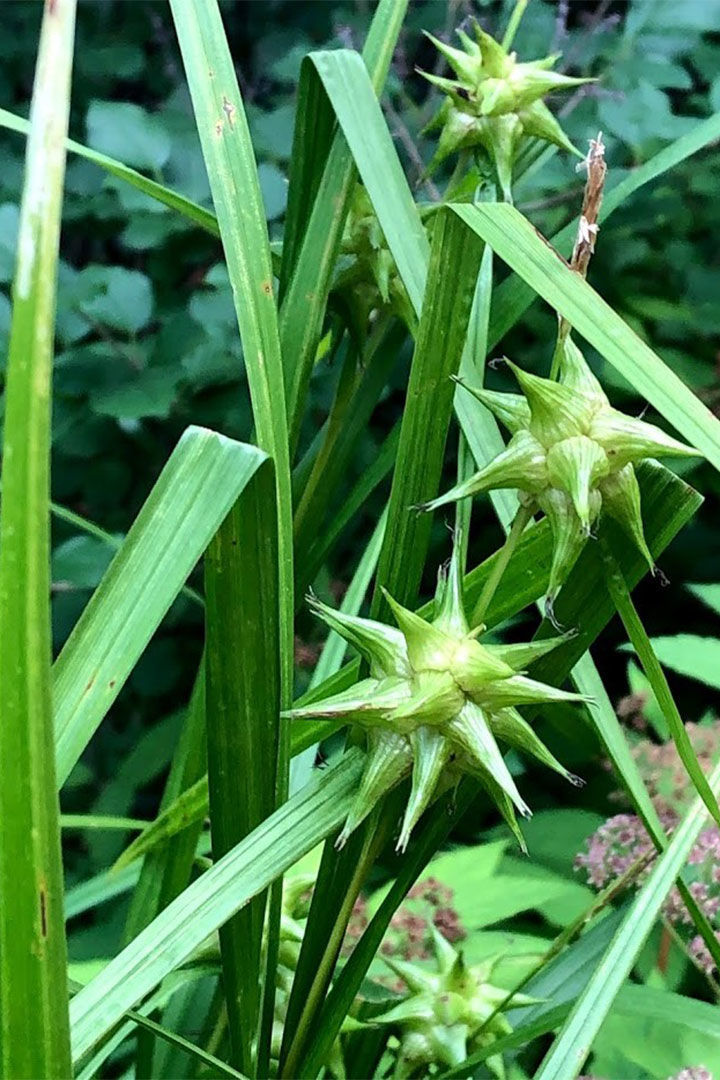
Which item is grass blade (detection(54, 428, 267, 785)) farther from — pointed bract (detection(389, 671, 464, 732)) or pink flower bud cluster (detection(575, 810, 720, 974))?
pink flower bud cluster (detection(575, 810, 720, 974))

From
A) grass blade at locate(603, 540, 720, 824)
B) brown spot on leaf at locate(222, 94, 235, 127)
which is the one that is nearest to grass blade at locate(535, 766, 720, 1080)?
grass blade at locate(603, 540, 720, 824)

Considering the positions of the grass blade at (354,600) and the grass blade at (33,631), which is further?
the grass blade at (354,600)

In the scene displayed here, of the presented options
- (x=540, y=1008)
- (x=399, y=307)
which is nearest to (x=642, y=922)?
(x=540, y=1008)

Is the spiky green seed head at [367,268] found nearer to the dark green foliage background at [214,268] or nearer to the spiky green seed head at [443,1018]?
the spiky green seed head at [443,1018]

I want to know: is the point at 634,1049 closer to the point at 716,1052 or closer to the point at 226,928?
the point at 716,1052

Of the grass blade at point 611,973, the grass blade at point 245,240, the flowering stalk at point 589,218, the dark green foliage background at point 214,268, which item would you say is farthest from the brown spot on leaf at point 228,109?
the dark green foliage background at point 214,268

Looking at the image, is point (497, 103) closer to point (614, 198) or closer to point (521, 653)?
point (614, 198)
